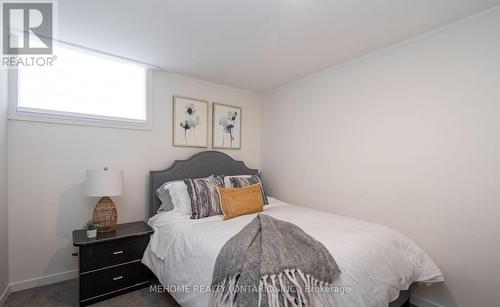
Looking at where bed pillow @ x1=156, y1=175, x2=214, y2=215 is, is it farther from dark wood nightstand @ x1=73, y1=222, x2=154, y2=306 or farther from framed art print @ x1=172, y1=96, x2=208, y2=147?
framed art print @ x1=172, y1=96, x2=208, y2=147

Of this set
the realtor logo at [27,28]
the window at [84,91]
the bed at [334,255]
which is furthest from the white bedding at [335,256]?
the realtor logo at [27,28]

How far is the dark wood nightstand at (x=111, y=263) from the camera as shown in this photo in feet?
6.36

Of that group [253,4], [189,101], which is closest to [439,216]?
[253,4]

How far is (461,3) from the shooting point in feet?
5.39

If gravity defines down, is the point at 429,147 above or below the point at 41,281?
above

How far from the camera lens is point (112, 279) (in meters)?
2.07

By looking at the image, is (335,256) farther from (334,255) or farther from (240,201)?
(240,201)

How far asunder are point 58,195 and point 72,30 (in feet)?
5.11

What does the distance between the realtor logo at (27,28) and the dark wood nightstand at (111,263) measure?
1789 mm

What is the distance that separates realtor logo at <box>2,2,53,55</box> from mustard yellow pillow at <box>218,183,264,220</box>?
6.90 ft

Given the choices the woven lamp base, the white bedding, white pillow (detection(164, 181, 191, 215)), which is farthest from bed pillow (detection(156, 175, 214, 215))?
the woven lamp base

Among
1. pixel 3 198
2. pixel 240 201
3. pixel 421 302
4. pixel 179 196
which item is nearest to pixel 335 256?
pixel 240 201

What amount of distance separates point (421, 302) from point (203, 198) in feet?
7.26

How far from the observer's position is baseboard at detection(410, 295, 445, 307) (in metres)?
1.97
